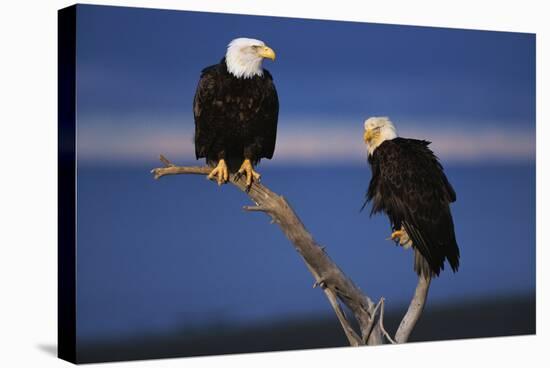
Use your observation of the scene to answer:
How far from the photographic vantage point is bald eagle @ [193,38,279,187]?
8.15 metres

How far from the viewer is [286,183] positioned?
27.9 feet

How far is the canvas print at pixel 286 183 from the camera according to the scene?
7852 millimetres

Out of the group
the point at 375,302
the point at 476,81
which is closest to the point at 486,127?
the point at 476,81

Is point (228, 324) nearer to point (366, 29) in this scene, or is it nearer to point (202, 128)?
point (202, 128)

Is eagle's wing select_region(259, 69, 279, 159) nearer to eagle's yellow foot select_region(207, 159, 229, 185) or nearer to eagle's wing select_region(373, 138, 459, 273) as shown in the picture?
eagle's yellow foot select_region(207, 159, 229, 185)

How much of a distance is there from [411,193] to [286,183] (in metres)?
1.00

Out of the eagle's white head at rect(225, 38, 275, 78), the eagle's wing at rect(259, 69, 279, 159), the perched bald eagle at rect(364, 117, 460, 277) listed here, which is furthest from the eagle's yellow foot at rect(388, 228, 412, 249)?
the eagle's white head at rect(225, 38, 275, 78)

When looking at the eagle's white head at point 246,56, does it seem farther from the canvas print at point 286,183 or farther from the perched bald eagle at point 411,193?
the perched bald eagle at point 411,193

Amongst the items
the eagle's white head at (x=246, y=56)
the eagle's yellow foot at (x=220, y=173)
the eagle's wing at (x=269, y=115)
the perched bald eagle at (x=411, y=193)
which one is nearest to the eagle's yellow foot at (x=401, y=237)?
the perched bald eagle at (x=411, y=193)

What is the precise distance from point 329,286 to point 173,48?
2.08 m

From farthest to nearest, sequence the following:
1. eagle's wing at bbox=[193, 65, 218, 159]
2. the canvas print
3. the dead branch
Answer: the dead branch, eagle's wing at bbox=[193, 65, 218, 159], the canvas print

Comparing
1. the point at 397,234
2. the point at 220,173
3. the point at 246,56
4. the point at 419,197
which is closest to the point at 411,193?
the point at 419,197

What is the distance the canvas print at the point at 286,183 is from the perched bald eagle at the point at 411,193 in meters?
0.01

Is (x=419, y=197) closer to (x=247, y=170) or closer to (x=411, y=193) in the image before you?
(x=411, y=193)
